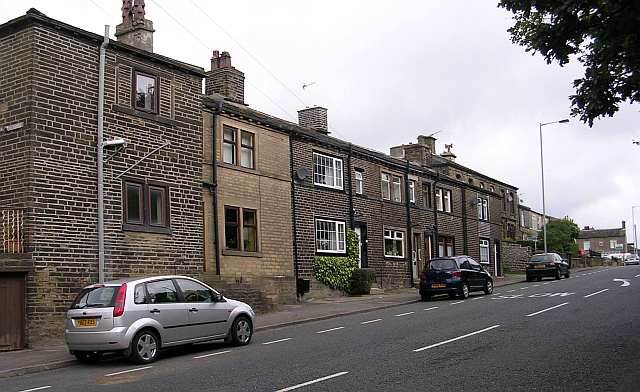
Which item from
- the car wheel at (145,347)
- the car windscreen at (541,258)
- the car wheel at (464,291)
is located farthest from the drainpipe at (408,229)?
the car wheel at (145,347)

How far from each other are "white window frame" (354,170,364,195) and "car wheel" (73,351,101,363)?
61.2 feet

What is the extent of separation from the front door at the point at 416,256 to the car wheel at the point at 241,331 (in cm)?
2095

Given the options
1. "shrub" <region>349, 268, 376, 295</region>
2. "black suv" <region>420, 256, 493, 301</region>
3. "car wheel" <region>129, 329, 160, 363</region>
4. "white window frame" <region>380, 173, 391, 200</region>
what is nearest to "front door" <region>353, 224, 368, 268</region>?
"shrub" <region>349, 268, 376, 295</region>

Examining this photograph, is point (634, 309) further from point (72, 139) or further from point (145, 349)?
point (72, 139)

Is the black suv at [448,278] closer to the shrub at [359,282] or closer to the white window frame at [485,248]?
the shrub at [359,282]

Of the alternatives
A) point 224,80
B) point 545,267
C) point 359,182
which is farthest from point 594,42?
point 545,267

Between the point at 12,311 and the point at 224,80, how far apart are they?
13.3m

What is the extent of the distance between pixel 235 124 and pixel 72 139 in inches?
282

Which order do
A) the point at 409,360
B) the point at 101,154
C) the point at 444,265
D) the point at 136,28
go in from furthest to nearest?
the point at 444,265, the point at 136,28, the point at 101,154, the point at 409,360

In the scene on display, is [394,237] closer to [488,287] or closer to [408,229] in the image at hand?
[408,229]

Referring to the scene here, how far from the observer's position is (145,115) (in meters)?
19.0

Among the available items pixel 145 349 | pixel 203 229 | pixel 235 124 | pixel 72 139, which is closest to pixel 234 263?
pixel 203 229

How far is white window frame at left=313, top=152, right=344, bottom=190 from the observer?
2781 centimetres

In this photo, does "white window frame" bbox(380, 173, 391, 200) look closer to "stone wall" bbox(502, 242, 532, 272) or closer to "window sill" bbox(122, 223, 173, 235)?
"window sill" bbox(122, 223, 173, 235)
